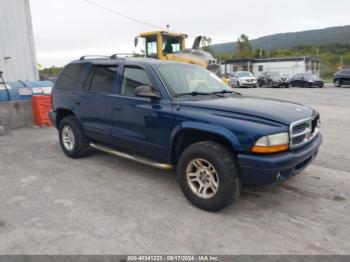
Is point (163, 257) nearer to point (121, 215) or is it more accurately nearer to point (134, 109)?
point (121, 215)

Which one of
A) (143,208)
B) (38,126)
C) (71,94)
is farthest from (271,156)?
(38,126)

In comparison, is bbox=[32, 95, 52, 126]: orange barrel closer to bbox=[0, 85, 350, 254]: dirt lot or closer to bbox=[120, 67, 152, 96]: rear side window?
bbox=[0, 85, 350, 254]: dirt lot

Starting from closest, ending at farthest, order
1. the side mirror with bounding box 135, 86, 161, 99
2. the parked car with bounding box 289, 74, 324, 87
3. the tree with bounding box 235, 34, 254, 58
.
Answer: the side mirror with bounding box 135, 86, 161, 99, the parked car with bounding box 289, 74, 324, 87, the tree with bounding box 235, 34, 254, 58

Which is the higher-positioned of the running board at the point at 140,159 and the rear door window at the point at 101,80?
the rear door window at the point at 101,80

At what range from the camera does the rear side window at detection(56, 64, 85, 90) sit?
5348mm

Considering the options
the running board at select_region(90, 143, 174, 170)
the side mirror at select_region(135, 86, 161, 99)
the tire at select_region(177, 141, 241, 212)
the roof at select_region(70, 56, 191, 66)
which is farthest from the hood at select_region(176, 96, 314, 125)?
the roof at select_region(70, 56, 191, 66)

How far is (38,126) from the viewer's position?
8.92 meters

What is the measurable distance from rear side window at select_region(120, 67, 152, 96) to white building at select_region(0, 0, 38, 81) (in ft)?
25.3

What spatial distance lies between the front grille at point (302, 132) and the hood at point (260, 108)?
7cm

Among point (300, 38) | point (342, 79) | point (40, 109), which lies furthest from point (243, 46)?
point (40, 109)

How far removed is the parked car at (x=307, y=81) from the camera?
2590cm

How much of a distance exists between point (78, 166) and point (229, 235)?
3161mm

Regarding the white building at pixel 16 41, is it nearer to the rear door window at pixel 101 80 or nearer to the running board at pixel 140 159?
the rear door window at pixel 101 80

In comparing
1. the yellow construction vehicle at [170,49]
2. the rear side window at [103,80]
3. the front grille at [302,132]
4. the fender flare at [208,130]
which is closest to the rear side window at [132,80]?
the rear side window at [103,80]
